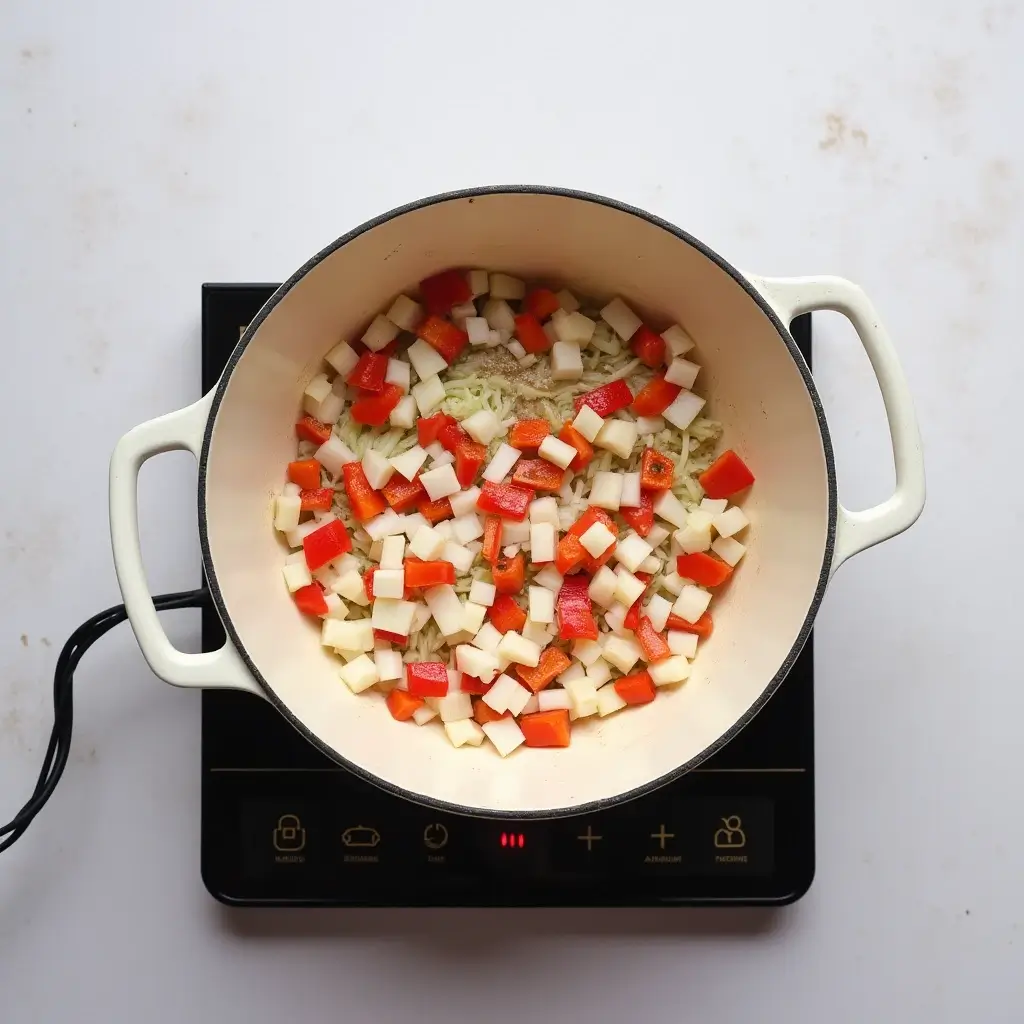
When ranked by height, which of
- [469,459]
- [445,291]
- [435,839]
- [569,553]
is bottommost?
[435,839]

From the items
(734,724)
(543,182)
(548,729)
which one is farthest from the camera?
(543,182)

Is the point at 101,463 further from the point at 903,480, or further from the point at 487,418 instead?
the point at 903,480

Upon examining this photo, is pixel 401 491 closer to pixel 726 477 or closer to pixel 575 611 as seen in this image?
pixel 575 611

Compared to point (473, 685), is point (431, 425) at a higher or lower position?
higher

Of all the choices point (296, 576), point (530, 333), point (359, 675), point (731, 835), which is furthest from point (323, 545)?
point (731, 835)

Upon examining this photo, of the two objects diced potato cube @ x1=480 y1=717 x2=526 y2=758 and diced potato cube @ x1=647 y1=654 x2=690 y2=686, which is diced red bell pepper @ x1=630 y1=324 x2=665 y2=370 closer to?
diced potato cube @ x1=647 y1=654 x2=690 y2=686

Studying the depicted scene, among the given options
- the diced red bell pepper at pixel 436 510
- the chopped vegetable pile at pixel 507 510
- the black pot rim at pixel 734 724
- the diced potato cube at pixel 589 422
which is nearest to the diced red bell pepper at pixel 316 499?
the chopped vegetable pile at pixel 507 510
